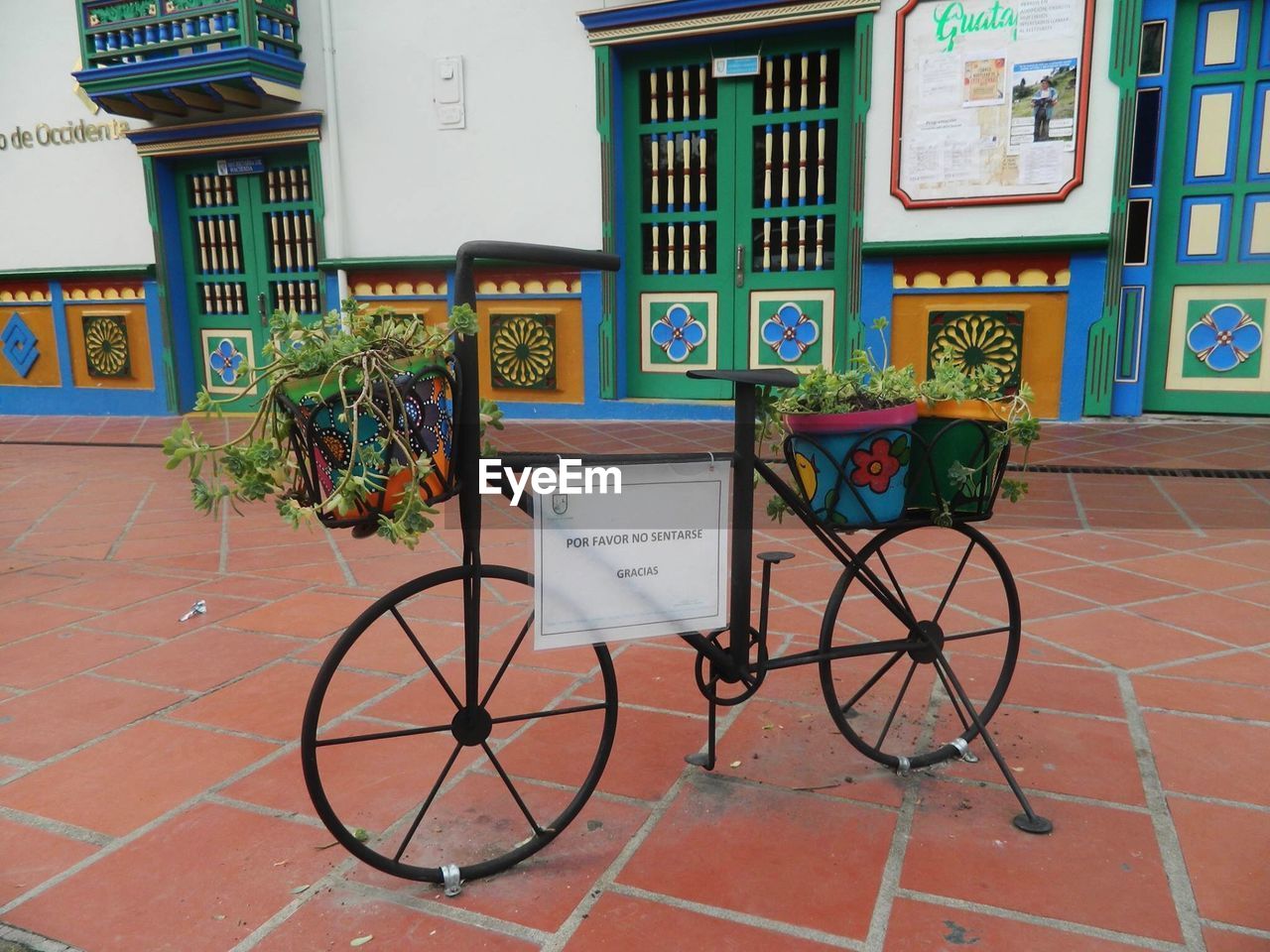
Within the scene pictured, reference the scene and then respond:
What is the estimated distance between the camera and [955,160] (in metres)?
6.06

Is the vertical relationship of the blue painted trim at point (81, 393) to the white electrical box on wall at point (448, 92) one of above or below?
below

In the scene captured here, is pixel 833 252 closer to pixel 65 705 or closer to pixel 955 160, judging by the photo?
pixel 955 160

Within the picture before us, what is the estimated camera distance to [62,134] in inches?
343

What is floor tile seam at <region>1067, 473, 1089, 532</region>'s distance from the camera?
398 cm

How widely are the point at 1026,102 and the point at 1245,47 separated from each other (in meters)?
1.33

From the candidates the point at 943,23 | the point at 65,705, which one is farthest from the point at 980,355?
the point at 65,705

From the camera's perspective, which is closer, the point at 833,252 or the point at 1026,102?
the point at 1026,102

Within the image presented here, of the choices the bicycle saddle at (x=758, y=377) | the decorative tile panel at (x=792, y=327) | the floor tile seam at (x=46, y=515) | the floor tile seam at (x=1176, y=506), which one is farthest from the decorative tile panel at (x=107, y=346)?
the bicycle saddle at (x=758, y=377)

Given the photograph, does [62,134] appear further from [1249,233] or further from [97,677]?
[1249,233]

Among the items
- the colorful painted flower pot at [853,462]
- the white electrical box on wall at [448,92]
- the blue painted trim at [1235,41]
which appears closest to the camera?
the colorful painted flower pot at [853,462]

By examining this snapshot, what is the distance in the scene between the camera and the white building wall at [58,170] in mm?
8562

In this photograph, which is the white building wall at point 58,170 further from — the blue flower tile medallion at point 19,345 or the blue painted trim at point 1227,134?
the blue painted trim at point 1227,134

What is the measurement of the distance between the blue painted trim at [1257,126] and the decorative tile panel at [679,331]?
347 centimetres

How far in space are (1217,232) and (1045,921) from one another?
5816mm
